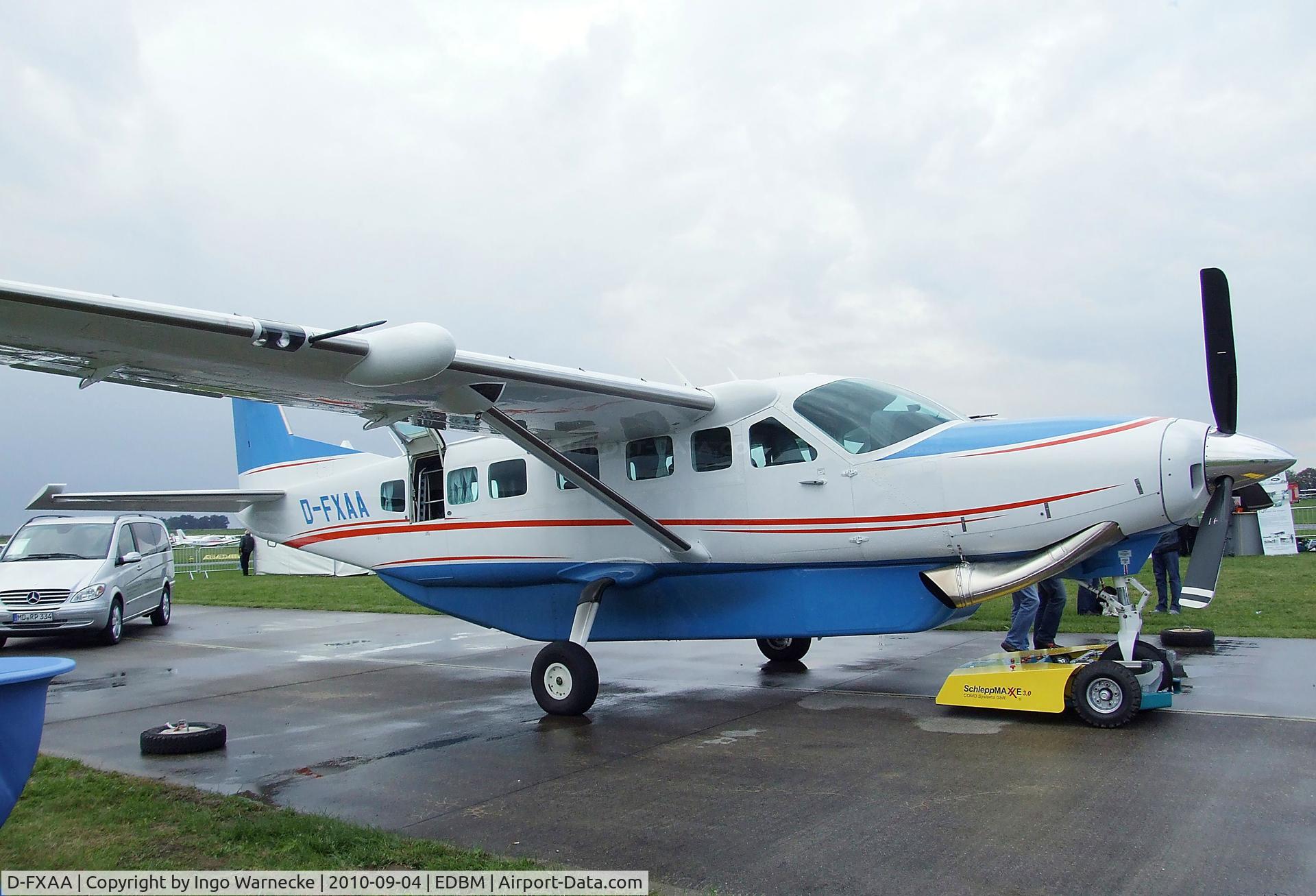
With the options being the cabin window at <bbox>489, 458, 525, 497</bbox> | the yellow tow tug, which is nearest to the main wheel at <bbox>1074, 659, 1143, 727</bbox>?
the yellow tow tug

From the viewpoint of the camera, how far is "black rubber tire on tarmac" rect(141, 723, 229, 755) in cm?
704

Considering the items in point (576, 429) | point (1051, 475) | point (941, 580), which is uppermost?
point (576, 429)

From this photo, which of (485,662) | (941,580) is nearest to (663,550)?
(941,580)

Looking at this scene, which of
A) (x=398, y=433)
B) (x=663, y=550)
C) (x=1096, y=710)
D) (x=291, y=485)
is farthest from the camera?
(x=291, y=485)

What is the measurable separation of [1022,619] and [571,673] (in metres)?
4.72

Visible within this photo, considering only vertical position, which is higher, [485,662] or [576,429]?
[576,429]

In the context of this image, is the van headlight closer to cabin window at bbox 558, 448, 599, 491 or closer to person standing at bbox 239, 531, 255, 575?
cabin window at bbox 558, 448, 599, 491

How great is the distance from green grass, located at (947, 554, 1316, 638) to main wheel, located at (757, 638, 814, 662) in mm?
3668

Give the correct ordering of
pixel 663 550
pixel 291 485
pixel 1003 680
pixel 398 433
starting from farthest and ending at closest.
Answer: pixel 291 485, pixel 398 433, pixel 663 550, pixel 1003 680

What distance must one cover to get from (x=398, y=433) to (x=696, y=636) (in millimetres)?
4305

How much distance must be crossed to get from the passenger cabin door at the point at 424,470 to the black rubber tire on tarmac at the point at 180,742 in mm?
3466

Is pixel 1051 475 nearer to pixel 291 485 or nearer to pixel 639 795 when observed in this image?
pixel 639 795

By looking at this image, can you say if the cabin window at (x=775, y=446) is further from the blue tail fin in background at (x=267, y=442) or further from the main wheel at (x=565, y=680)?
the blue tail fin in background at (x=267, y=442)

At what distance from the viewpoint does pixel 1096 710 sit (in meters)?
6.82
